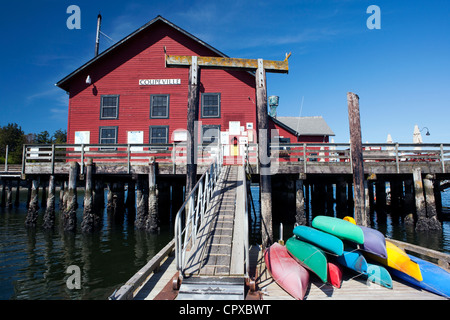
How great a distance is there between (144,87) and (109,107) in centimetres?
279

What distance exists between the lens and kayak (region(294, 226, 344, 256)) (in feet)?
16.9

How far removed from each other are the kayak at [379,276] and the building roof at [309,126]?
20.6 metres

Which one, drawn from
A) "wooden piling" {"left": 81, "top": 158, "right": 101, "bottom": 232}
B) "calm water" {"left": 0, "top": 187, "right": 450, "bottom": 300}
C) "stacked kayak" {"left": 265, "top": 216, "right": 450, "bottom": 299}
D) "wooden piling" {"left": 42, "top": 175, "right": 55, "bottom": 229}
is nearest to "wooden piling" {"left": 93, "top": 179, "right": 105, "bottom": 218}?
"wooden piling" {"left": 81, "top": 158, "right": 101, "bottom": 232}

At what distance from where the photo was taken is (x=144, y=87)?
17.2 metres

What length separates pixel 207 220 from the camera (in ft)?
22.1

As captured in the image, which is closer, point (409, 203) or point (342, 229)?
point (342, 229)

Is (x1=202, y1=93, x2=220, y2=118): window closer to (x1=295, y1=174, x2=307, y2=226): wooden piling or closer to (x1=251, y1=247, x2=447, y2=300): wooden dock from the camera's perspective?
(x1=295, y1=174, x2=307, y2=226): wooden piling

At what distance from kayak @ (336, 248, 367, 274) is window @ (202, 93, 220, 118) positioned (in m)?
12.7

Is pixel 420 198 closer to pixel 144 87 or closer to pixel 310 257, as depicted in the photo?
pixel 310 257

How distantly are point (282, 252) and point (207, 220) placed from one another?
6.83ft

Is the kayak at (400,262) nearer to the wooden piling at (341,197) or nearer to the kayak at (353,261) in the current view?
the kayak at (353,261)

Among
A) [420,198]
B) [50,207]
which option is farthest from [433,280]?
[50,207]
